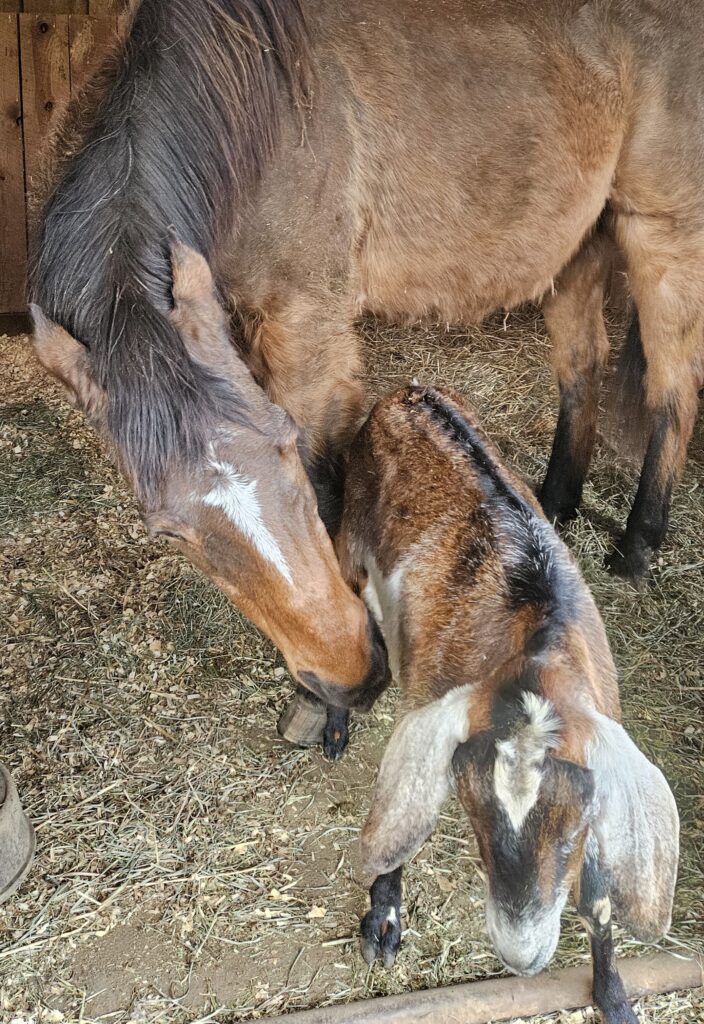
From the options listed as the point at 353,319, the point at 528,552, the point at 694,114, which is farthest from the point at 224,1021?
the point at 694,114

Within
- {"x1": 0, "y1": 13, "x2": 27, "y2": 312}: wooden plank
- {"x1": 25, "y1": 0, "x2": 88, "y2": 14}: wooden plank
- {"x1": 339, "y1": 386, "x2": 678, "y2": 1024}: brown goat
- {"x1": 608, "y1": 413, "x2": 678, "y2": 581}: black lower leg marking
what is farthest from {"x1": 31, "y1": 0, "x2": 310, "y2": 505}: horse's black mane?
{"x1": 25, "y1": 0, "x2": 88, "y2": 14}: wooden plank

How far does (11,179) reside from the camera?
18.1 ft

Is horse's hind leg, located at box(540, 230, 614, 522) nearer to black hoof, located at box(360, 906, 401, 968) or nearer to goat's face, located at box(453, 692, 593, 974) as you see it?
black hoof, located at box(360, 906, 401, 968)

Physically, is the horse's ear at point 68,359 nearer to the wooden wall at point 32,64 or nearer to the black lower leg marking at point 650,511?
the black lower leg marking at point 650,511

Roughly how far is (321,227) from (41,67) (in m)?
3.32

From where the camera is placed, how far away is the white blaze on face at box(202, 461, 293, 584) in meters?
2.25

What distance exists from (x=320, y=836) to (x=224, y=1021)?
0.65m

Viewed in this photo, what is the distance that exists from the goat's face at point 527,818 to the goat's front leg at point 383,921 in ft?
2.44

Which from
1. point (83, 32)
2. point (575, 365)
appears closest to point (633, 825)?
point (575, 365)

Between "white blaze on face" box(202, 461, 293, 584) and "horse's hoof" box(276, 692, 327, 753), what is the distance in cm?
114

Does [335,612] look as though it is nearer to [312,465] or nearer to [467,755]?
[467,755]

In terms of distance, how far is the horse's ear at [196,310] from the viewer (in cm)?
235

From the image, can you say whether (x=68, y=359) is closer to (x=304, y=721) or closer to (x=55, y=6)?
(x=304, y=721)

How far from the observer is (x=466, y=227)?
3.36m
